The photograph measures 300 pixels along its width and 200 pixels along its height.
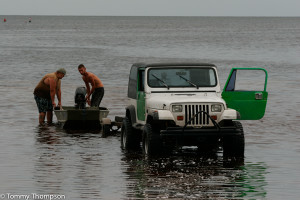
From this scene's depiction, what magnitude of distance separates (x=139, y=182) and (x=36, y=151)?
3.71m

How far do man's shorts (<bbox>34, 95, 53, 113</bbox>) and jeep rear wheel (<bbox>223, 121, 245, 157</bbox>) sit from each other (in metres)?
6.17

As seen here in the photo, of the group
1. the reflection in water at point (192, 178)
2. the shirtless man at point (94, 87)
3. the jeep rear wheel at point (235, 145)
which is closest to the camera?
the reflection in water at point (192, 178)

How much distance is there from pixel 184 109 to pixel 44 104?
6.15 meters

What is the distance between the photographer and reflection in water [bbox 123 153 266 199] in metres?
10.2

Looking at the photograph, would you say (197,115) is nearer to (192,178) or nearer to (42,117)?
(192,178)

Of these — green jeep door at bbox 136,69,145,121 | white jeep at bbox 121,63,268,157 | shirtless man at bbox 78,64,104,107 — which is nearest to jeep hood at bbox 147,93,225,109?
white jeep at bbox 121,63,268,157

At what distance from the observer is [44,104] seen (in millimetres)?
18250

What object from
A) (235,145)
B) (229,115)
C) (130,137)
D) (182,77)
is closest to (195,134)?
(229,115)

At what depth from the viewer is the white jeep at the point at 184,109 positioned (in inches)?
505

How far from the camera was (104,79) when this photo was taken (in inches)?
1419

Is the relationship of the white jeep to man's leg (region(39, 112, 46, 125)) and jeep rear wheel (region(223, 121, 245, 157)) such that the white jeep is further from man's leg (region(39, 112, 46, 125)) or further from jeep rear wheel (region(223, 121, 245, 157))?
man's leg (region(39, 112, 46, 125))

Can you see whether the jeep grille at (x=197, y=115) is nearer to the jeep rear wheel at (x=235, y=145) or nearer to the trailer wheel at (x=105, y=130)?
the jeep rear wheel at (x=235, y=145)


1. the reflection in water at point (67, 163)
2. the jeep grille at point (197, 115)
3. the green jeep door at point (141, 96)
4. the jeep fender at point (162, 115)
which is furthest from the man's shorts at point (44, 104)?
the jeep grille at point (197, 115)

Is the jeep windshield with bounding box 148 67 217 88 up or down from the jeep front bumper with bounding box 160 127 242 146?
up
